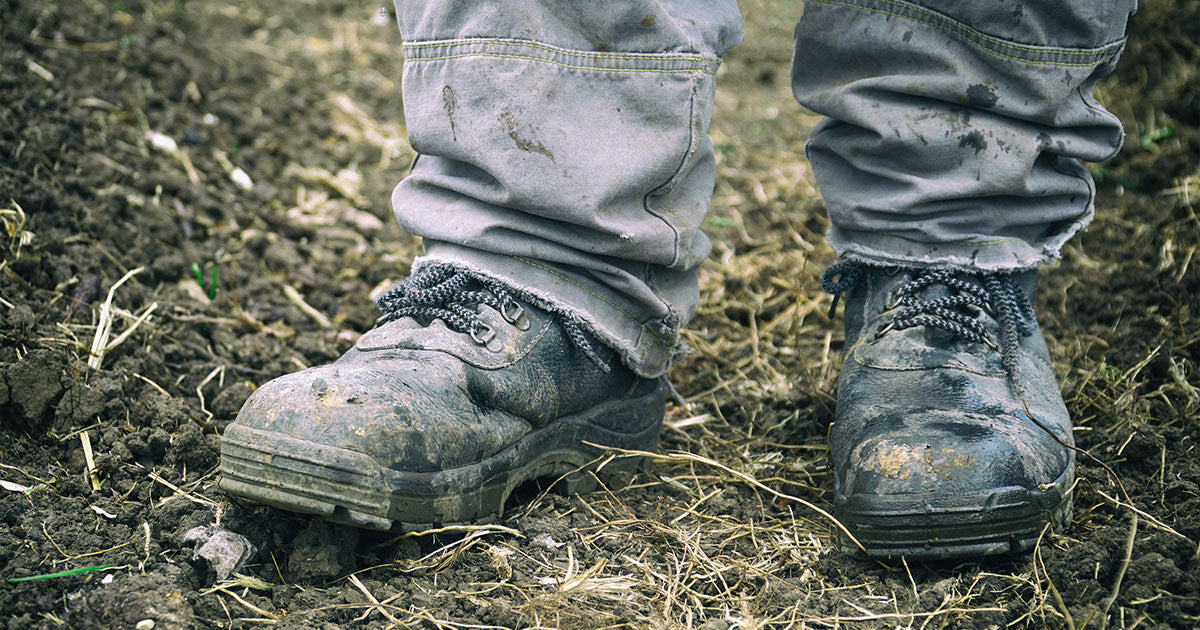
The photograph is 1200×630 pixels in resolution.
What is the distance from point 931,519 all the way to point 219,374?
4.45ft

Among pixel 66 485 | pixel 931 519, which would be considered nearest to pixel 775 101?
pixel 931 519

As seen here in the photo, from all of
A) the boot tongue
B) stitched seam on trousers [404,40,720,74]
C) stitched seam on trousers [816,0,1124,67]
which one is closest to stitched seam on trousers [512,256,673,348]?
stitched seam on trousers [404,40,720,74]

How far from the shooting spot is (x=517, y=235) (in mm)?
1573

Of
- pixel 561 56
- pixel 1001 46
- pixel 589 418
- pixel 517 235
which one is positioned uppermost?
pixel 561 56

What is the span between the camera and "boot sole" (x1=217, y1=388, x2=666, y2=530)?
1293 mm

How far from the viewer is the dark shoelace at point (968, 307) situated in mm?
1631

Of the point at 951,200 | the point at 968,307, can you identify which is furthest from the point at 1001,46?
the point at 968,307

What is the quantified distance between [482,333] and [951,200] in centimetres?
Answer: 84

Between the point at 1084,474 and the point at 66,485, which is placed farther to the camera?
the point at 1084,474

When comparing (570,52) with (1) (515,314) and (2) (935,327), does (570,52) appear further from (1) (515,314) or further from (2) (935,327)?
(2) (935,327)

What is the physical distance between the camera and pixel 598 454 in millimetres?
1727

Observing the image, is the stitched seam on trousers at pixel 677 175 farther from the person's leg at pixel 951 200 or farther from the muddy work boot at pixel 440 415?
the person's leg at pixel 951 200

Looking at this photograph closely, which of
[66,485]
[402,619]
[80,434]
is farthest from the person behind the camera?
[80,434]

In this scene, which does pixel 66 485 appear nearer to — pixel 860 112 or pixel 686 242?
pixel 686 242
